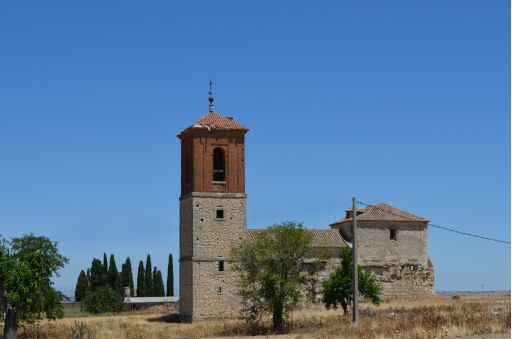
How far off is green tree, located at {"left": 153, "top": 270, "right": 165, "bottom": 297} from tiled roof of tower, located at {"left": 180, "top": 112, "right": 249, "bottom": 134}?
30438mm

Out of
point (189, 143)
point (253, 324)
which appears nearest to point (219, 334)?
point (253, 324)

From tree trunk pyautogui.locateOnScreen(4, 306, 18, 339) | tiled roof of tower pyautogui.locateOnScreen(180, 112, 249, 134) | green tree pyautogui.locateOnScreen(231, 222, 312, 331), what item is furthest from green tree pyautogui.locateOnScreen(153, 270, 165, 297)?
tree trunk pyautogui.locateOnScreen(4, 306, 18, 339)

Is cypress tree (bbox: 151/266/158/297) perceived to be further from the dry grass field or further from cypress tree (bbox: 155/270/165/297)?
the dry grass field

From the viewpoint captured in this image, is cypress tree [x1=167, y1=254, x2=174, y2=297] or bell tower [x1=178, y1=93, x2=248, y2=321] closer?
bell tower [x1=178, y1=93, x2=248, y2=321]

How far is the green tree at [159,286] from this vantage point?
77.6m

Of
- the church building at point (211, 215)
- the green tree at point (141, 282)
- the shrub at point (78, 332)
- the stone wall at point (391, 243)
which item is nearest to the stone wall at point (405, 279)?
the stone wall at point (391, 243)

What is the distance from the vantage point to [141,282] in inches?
3054

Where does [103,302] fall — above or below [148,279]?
below

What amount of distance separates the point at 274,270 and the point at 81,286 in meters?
39.1

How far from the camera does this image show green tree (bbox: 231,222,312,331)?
40.8 meters

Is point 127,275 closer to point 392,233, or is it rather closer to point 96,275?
point 96,275

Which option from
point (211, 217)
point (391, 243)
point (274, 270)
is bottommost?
point (274, 270)

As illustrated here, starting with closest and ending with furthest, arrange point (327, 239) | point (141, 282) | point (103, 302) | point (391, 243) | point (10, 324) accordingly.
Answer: point (10, 324) → point (327, 239) → point (391, 243) → point (103, 302) → point (141, 282)

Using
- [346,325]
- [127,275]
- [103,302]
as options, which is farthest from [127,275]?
[346,325]
